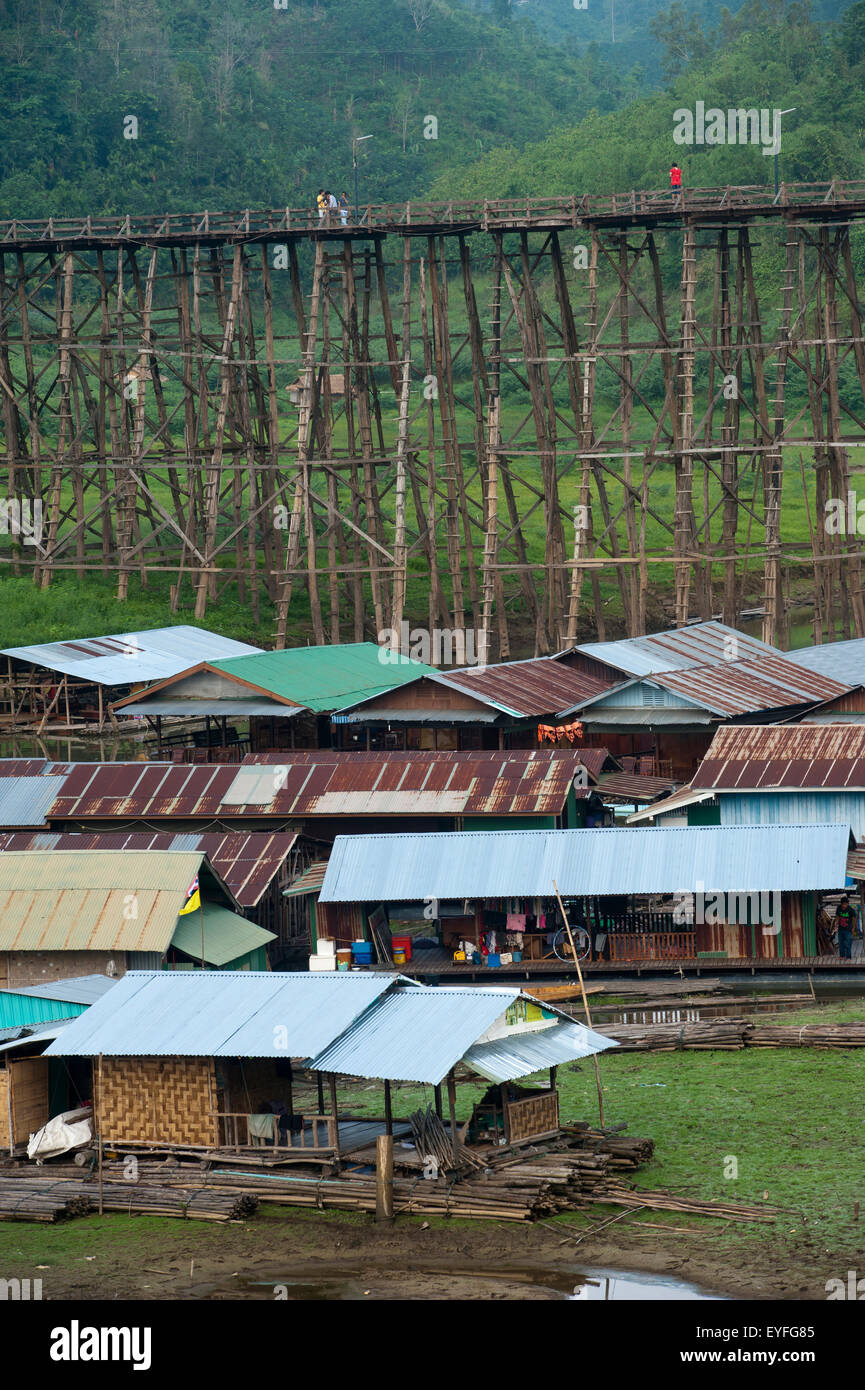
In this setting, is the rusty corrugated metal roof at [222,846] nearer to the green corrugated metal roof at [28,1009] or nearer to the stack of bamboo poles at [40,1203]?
the green corrugated metal roof at [28,1009]

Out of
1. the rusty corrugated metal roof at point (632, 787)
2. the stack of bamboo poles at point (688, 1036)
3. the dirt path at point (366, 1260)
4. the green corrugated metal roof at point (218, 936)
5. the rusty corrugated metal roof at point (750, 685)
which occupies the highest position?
the rusty corrugated metal roof at point (750, 685)

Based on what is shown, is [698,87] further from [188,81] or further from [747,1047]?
[747,1047]

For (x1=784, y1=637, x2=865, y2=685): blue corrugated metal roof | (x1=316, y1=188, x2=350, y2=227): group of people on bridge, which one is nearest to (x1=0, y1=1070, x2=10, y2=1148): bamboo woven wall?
(x1=784, y1=637, x2=865, y2=685): blue corrugated metal roof

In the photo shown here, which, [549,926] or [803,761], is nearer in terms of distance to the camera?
[549,926]

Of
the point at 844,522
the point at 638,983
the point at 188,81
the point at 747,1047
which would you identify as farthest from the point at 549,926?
the point at 188,81

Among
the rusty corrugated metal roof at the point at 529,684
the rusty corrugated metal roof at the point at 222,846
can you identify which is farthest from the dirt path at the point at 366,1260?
the rusty corrugated metal roof at the point at 529,684

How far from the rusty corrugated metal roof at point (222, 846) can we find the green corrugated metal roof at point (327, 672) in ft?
24.5

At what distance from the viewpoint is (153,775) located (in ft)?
118

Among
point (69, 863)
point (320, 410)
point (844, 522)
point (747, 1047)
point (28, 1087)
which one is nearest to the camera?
point (28, 1087)

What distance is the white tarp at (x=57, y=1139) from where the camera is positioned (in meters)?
23.3

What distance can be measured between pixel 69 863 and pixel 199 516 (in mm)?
30706

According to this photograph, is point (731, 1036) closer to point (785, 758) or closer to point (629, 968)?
point (629, 968)

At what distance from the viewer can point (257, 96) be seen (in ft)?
319

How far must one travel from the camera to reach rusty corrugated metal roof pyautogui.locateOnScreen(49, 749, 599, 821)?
33969mm
